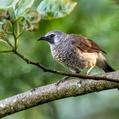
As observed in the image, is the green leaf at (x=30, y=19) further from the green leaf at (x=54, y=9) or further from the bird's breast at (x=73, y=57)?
the bird's breast at (x=73, y=57)

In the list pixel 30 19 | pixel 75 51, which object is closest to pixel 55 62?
pixel 75 51

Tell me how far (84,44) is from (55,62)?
478mm

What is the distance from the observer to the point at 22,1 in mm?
2680

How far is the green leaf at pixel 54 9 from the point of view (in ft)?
8.77

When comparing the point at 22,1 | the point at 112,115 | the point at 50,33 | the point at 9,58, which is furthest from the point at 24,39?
the point at 22,1

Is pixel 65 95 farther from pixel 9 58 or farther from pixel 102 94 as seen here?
pixel 102 94

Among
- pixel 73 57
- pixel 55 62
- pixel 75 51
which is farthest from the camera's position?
pixel 55 62

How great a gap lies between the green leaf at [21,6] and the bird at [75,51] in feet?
6.33

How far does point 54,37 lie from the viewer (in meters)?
4.78

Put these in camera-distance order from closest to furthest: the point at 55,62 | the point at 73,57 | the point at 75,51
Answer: the point at 73,57 < the point at 75,51 < the point at 55,62

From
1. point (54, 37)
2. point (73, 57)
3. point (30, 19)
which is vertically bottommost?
point (73, 57)

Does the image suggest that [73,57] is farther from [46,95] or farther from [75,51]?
[46,95]

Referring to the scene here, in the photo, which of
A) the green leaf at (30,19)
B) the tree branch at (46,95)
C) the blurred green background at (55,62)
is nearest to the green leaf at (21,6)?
the green leaf at (30,19)

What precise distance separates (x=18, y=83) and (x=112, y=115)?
1379 millimetres
